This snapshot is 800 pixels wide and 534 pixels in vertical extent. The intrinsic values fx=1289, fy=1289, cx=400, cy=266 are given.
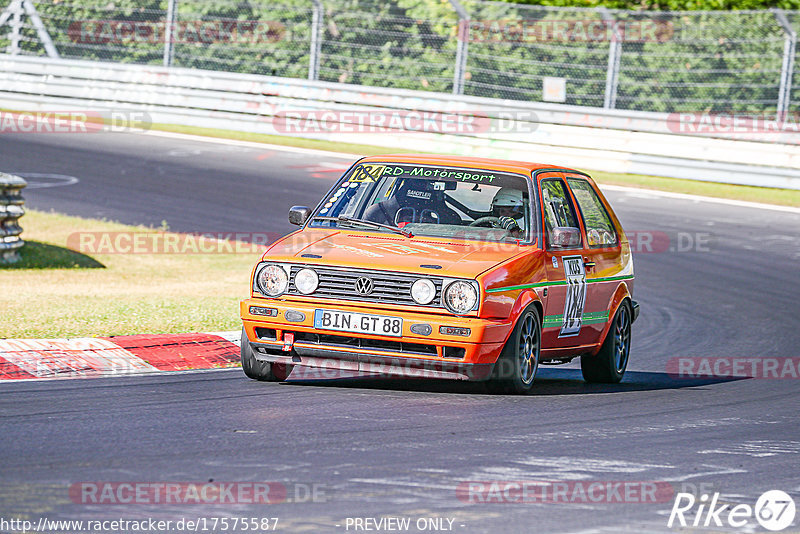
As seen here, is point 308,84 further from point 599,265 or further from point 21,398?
point 21,398

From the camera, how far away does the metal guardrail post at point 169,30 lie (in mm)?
24562

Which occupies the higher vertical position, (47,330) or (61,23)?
(61,23)

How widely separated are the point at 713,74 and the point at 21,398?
1653 centimetres

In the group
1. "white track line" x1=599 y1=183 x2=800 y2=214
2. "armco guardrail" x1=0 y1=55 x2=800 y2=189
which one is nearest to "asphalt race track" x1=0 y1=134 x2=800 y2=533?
"white track line" x1=599 y1=183 x2=800 y2=214

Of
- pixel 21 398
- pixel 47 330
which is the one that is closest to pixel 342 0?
pixel 47 330

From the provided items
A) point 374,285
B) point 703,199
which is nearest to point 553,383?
point 374,285

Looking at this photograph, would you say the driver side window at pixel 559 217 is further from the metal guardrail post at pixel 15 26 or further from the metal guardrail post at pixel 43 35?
the metal guardrail post at pixel 15 26

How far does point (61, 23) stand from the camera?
26.0 m

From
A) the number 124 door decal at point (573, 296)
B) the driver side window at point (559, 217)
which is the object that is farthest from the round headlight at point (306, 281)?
the number 124 door decal at point (573, 296)

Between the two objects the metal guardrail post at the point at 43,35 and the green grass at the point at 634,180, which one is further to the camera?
the metal guardrail post at the point at 43,35

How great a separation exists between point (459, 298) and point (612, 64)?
49.4 feet

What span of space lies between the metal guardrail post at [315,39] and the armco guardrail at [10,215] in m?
11.1

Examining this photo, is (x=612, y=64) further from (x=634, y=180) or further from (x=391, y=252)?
(x=391, y=252)

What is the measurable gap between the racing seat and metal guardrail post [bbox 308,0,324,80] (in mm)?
15379
